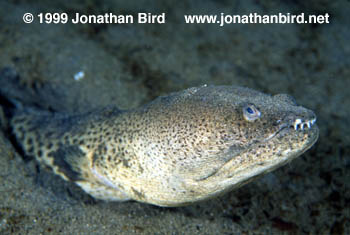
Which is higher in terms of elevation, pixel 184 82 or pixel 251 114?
pixel 184 82

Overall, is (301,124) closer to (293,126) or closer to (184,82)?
(293,126)

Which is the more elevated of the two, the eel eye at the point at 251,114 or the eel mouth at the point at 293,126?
the eel eye at the point at 251,114

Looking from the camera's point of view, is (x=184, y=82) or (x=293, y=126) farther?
(x=184, y=82)

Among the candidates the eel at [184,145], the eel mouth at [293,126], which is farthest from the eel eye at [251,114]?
the eel mouth at [293,126]

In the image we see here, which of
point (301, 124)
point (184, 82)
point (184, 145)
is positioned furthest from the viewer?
point (184, 82)

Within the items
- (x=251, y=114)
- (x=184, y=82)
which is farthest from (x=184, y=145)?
(x=184, y=82)

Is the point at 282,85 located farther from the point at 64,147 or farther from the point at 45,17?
the point at 45,17

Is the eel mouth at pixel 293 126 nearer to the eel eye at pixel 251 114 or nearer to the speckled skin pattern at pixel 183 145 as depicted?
the speckled skin pattern at pixel 183 145
